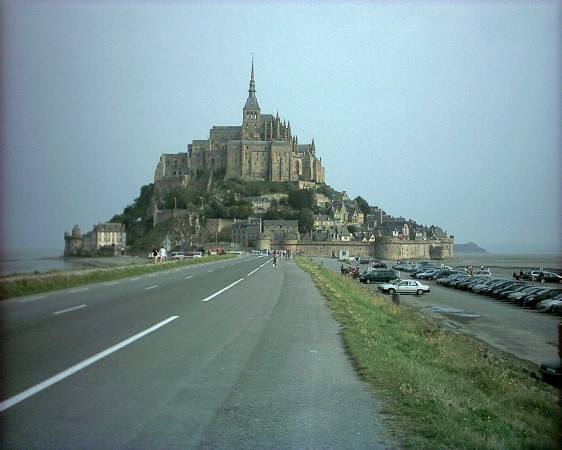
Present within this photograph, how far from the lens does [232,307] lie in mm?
18594

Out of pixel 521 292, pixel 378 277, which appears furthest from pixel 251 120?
pixel 521 292

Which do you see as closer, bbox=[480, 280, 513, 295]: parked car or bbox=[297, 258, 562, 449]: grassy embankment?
bbox=[297, 258, 562, 449]: grassy embankment

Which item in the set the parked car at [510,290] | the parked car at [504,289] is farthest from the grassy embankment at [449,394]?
the parked car at [504,289]

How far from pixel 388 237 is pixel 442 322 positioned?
111677 mm

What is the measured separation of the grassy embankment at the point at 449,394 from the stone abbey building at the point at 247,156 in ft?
495

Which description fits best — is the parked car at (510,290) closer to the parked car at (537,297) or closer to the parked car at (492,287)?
the parked car at (492,287)

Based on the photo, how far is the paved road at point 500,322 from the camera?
63.8 feet

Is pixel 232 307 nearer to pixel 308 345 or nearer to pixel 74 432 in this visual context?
pixel 308 345

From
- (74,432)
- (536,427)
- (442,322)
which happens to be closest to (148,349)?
(74,432)

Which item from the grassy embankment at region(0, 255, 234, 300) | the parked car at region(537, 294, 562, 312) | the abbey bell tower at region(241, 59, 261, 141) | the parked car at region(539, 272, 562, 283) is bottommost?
the parked car at region(537, 294, 562, 312)

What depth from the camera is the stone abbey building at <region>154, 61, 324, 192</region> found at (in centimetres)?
16512

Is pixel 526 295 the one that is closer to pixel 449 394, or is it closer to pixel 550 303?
pixel 550 303

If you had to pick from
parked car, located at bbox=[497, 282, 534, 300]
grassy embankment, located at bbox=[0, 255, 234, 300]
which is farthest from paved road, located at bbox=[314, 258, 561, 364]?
grassy embankment, located at bbox=[0, 255, 234, 300]

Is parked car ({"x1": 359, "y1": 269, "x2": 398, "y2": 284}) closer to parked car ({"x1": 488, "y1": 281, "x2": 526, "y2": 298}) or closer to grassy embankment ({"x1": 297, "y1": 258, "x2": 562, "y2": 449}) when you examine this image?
parked car ({"x1": 488, "y1": 281, "x2": 526, "y2": 298})
